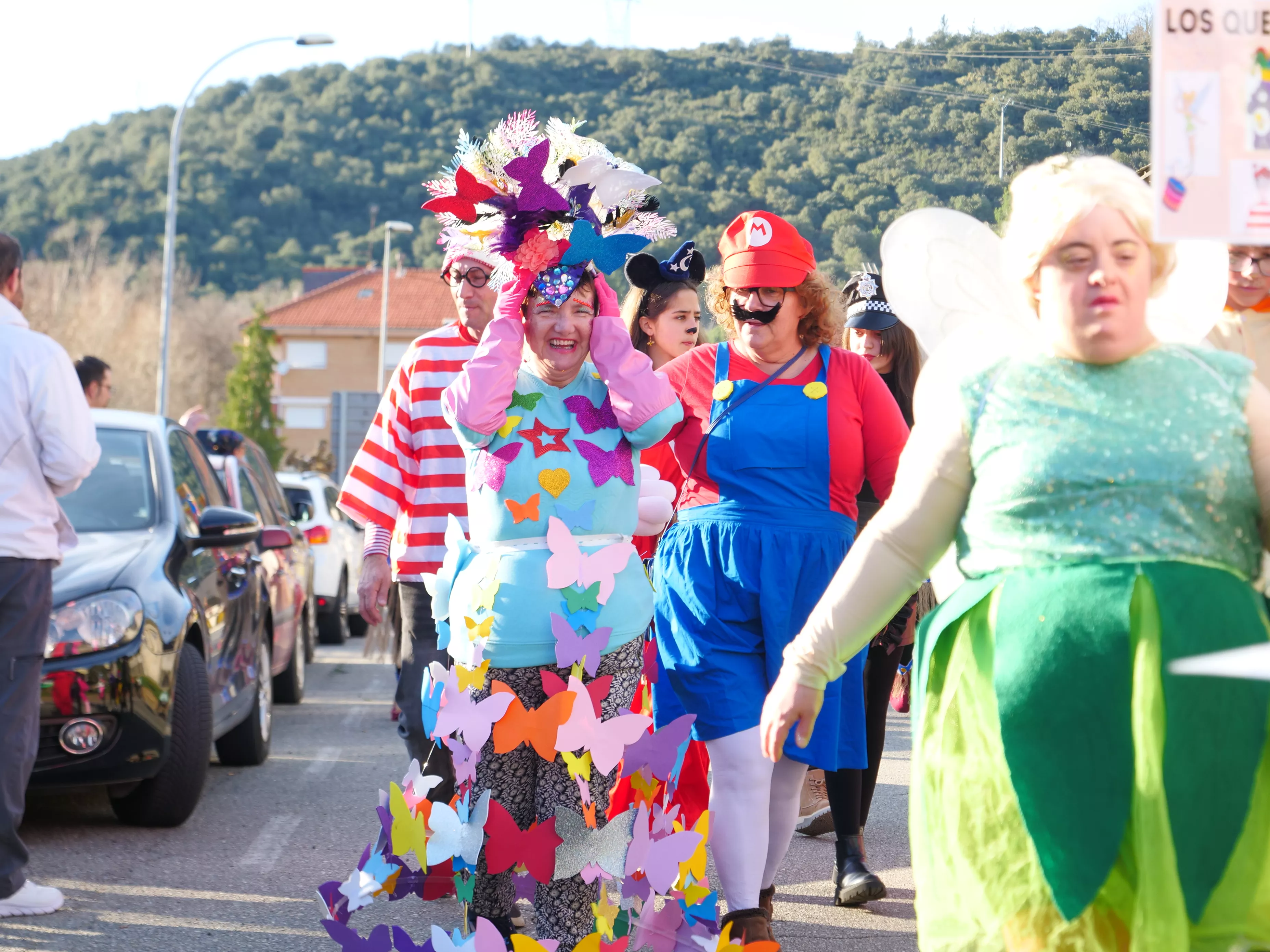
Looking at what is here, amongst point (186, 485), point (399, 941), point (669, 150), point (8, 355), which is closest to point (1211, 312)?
point (399, 941)

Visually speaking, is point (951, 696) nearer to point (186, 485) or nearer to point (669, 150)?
point (186, 485)

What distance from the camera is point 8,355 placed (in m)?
4.81

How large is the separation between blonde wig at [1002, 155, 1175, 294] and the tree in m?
45.5

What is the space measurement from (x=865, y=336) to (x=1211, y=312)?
2.97 meters

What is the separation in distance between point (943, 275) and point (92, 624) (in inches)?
148

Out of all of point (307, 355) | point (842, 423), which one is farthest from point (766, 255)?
point (307, 355)

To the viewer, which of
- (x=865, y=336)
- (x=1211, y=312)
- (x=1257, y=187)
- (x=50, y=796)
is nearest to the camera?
(x=1257, y=187)

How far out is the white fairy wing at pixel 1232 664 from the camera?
2113 millimetres

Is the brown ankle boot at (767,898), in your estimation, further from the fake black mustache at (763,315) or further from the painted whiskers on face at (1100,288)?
the painted whiskers on face at (1100,288)

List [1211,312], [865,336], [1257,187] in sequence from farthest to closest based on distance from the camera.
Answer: [865,336] → [1211,312] → [1257,187]

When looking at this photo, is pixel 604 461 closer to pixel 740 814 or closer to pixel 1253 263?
pixel 740 814

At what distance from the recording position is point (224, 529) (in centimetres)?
656

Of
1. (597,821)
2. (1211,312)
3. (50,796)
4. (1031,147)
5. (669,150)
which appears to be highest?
(669,150)

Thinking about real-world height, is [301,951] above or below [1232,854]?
below
